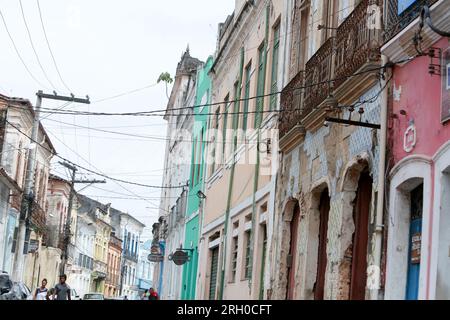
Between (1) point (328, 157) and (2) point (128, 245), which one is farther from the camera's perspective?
(2) point (128, 245)

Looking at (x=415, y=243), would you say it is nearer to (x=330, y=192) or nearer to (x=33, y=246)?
(x=330, y=192)

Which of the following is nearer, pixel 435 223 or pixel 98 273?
pixel 435 223

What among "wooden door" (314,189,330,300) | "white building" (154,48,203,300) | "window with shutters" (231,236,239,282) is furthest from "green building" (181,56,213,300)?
"wooden door" (314,189,330,300)

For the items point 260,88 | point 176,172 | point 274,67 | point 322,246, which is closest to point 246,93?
point 260,88

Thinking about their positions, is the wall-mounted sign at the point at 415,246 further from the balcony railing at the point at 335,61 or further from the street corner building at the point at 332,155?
the balcony railing at the point at 335,61

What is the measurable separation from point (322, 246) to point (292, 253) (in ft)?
5.37

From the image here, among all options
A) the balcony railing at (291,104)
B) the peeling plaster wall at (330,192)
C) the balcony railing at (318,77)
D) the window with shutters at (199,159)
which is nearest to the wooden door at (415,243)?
the peeling plaster wall at (330,192)

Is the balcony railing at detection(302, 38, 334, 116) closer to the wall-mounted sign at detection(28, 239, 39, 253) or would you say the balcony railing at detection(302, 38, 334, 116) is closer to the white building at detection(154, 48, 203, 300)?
the white building at detection(154, 48, 203, 300)

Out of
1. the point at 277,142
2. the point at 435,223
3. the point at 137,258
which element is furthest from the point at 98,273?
the point at 435,223

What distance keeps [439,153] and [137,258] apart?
90855mm

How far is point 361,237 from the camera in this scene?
1130cm

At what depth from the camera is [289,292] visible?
47.5ft

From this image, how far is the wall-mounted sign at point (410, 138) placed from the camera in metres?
9.49

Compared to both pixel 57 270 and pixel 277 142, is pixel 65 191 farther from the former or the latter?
pixel 277 142
